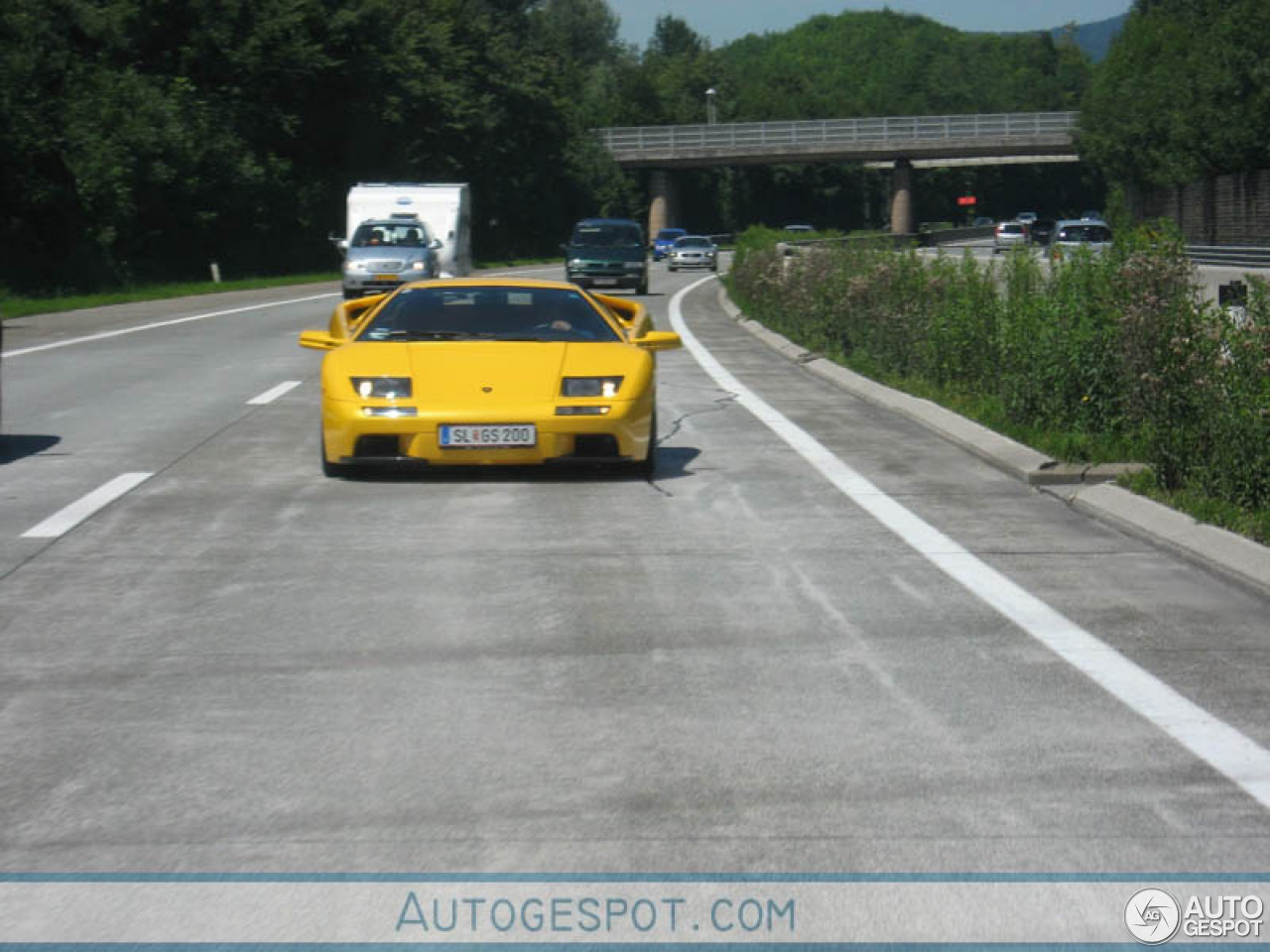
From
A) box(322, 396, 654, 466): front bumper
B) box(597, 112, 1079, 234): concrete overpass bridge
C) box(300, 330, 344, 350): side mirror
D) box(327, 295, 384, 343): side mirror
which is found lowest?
box(322, 396, 654, 466): front bumper

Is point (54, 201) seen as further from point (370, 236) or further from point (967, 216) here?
point (967, 216)

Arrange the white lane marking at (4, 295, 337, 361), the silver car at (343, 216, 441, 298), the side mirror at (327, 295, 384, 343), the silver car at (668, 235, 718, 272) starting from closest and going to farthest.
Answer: the side mirror at (327, 295, 384, 343), the white lane marking at (4, 295, 337, 361), the silver car at (343, 216, 441, 298), the silver car at (668, 235, 718, 272)

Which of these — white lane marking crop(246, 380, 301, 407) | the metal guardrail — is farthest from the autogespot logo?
the metal guardrail

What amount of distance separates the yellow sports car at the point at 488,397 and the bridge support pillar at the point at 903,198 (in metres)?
101

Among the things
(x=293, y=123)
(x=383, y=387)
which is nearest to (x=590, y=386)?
(x=383, y=387)

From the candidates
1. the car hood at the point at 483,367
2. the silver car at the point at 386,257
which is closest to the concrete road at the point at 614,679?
the car hood at the point at 483,367

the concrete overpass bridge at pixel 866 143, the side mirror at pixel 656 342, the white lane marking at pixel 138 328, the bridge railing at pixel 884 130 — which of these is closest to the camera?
the side mirror at pixel 656 342

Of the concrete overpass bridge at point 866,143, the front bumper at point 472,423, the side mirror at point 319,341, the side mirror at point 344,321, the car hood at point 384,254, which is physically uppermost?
the concrete overpass bridge at point 866,143

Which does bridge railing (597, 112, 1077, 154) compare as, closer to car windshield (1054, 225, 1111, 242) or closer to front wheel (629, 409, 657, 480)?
car windshield (1054, 225, 1111, 242)

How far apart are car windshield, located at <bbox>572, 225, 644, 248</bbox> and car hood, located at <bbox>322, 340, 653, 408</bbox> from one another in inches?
1408

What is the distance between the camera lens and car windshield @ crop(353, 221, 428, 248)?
130 ft

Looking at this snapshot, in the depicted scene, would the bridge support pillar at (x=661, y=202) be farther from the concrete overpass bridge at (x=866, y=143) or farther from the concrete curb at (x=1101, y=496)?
the concrete curb at (x=1101, y=496)

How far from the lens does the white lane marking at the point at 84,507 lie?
9.60 metres

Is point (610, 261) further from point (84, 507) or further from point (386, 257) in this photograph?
point (84, 507)
